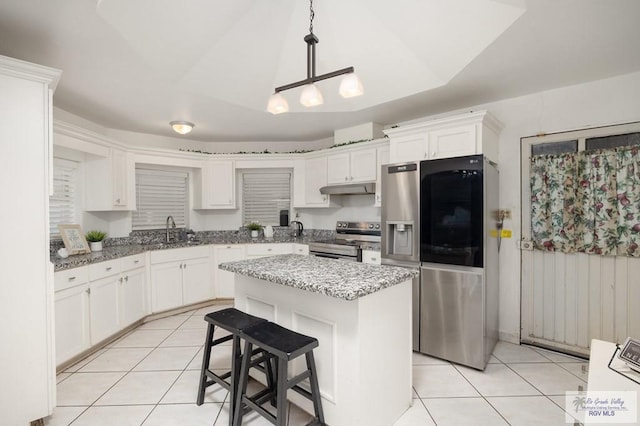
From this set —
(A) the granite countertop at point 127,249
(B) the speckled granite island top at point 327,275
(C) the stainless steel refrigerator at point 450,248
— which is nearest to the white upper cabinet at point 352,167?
(C) the stainless steel refrigerator at point 450,248

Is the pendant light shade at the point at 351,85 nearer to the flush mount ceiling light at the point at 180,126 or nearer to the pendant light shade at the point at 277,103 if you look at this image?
the pendant light shade at the point at 277,103

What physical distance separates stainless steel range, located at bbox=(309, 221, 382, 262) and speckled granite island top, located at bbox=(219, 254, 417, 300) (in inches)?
48.9

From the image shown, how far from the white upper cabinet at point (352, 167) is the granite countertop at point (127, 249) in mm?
993

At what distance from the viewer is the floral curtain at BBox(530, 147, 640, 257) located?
2.61 meters

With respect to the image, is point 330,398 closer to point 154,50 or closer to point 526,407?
point 526,407

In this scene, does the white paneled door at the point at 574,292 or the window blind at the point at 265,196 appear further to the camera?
the window blind at the point at 265,196

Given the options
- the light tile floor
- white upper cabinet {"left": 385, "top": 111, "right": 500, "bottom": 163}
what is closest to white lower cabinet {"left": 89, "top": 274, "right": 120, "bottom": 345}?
the light tile floor

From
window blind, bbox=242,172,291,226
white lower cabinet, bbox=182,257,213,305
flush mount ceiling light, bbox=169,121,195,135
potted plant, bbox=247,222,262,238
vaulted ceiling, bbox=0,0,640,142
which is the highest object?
vaulted ceiling, bbox=0,0,640,142

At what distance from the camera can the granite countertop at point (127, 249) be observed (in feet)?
8.94

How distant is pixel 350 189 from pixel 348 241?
671mm

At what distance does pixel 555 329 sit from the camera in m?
2.99

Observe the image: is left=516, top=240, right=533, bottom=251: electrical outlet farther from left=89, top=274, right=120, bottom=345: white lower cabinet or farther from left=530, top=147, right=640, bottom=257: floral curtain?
left=89, top=274, right=120, bottom=345: white lower cabinet

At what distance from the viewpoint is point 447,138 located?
2.91 m

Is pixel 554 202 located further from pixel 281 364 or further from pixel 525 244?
pixel 281 364
